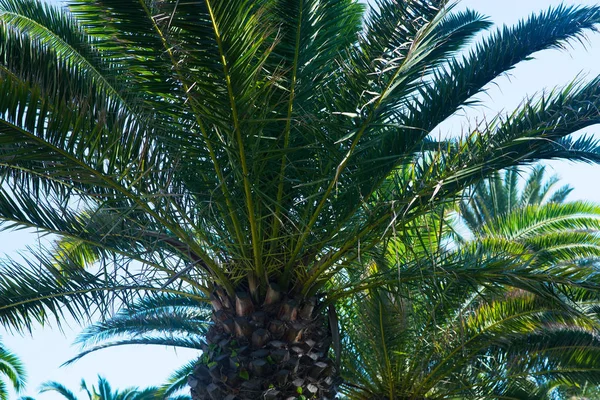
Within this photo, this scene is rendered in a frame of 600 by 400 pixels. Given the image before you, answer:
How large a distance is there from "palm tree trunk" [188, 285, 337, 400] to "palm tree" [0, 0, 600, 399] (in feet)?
0.05

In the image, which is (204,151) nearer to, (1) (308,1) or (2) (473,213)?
(1) (308,1)

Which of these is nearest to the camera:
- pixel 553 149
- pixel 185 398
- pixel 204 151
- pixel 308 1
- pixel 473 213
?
pixel 308 1

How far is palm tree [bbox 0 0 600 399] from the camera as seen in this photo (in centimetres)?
477

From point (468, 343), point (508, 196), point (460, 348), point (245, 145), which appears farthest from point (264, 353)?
point (508, 196)

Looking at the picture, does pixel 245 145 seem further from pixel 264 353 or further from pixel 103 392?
pixel 103 392

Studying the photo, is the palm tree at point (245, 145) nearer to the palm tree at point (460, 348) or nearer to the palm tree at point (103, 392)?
the palm tree at point (460, 348)

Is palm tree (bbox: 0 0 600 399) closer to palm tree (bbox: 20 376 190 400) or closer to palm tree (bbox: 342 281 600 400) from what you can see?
palm tree (bbox: 342 281 600 400)

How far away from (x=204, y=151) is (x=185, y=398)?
10857 millimetres

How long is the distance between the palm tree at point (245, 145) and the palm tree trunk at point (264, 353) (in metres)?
0.02

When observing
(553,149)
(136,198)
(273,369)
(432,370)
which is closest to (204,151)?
(136,198)

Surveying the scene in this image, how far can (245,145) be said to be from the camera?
5082 mm

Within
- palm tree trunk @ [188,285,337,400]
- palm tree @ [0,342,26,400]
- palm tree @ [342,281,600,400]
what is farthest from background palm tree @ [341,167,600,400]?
palm tree @ [0,342,26,400]

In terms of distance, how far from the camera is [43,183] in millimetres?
5707

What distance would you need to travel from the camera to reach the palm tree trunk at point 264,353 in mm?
5496
